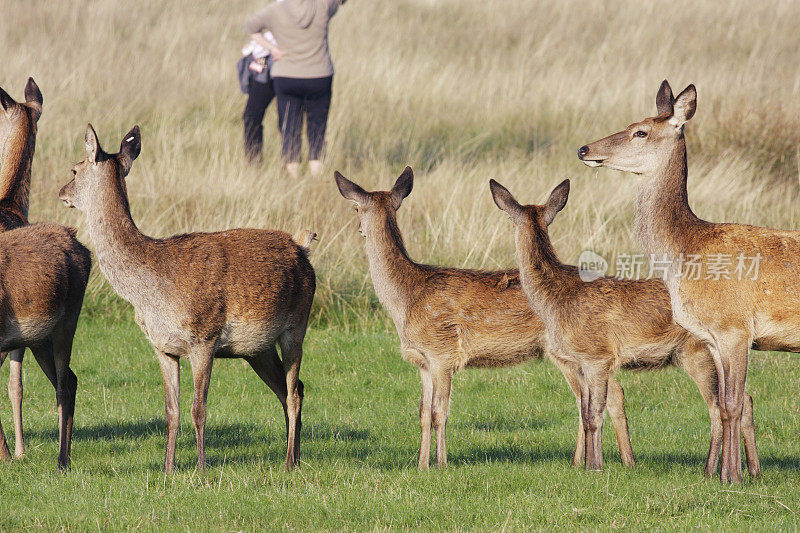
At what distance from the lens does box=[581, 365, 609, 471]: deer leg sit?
667 cm

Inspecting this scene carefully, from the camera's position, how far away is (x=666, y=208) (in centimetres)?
671

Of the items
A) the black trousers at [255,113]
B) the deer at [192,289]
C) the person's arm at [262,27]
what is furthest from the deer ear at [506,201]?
the black trousers at [255,113]

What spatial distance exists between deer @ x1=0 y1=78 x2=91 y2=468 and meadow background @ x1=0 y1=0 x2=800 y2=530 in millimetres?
413

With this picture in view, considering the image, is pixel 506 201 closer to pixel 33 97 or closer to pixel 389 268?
pixel 389 268

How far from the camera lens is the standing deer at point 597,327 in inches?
266

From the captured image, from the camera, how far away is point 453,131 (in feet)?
57.1

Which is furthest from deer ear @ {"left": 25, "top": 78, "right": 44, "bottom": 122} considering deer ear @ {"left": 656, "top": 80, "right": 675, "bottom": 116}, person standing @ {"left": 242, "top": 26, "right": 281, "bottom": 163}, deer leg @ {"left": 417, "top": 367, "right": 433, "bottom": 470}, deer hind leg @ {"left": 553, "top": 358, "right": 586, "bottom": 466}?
person standing @ {"left": 242, "top": 26, "right": 281, "bottom": 163}

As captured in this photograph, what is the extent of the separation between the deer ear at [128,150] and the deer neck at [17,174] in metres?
1.30

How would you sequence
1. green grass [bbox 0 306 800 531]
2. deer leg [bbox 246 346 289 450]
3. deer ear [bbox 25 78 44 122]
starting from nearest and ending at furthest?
green grass [bbox 0 306 800 531] < deer leg [bbox 246 346 289 450] < deer ear [bbox 25 78 44 122]

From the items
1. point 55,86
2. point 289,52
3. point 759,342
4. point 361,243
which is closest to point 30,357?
point 361,243

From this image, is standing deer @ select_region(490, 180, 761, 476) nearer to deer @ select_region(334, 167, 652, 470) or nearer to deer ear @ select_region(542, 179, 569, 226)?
deer ear @ select_region(542, 179, 569, 226)

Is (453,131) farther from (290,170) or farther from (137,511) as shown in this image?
(137,511)

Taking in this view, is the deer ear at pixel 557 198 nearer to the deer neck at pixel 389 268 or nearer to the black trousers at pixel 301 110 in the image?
the deer neck at pixel 389 268

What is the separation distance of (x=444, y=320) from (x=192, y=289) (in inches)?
67.0
